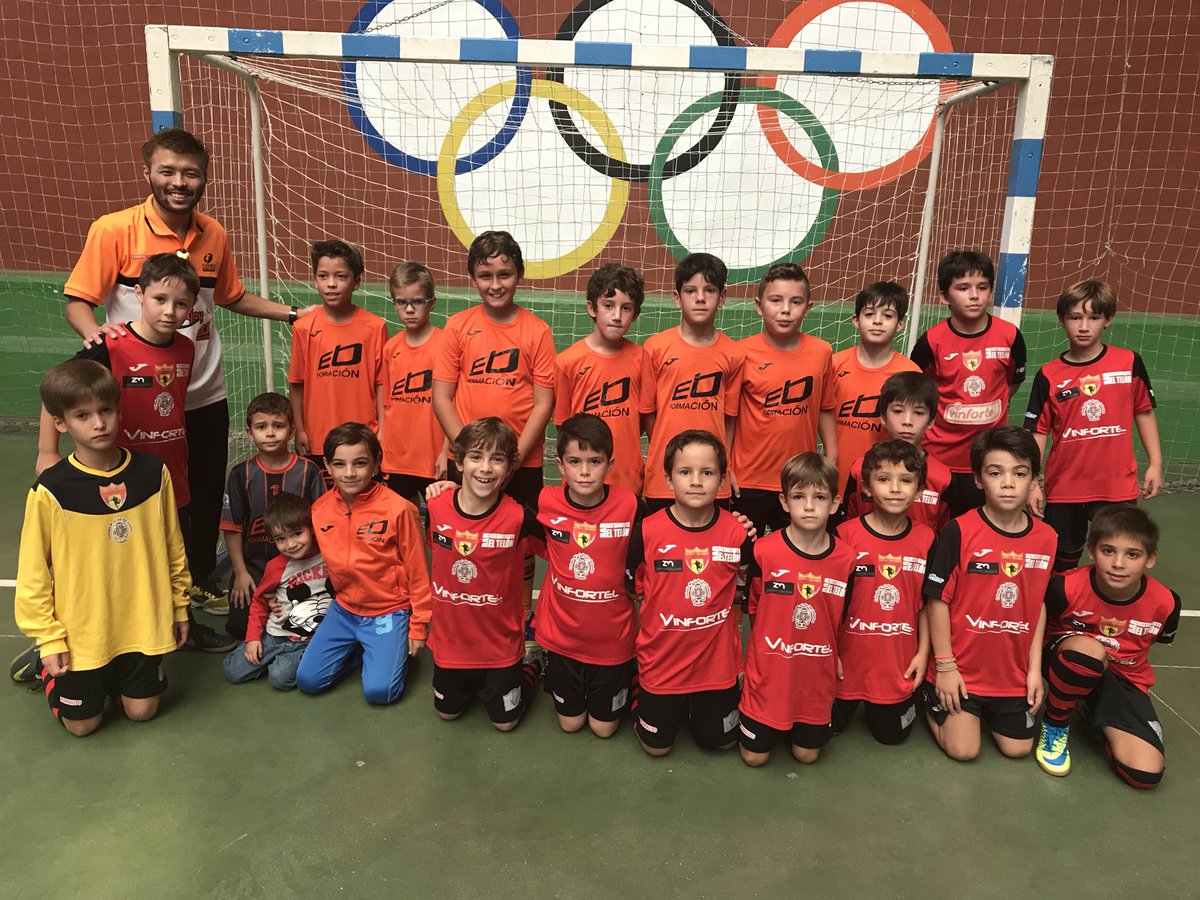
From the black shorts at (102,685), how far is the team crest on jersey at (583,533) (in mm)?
1416

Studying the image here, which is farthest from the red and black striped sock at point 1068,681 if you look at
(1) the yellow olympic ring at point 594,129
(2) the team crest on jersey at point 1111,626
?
(1) the yellow olympic ring at point 594,129

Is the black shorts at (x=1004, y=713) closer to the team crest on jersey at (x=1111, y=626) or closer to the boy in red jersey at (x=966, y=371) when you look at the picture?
the team crest on jersey at (x=1111, y=626)

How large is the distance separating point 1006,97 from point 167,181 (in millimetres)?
5971

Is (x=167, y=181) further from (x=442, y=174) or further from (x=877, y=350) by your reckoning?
(x=442, y=174)

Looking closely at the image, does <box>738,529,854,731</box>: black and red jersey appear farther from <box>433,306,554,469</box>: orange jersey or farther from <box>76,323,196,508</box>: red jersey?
<box>76,323,196,508</box>: red jersey

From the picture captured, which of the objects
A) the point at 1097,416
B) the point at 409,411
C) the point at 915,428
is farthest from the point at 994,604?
the point at 409,411

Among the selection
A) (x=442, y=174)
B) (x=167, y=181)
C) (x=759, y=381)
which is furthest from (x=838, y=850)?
(x=442, y=174)

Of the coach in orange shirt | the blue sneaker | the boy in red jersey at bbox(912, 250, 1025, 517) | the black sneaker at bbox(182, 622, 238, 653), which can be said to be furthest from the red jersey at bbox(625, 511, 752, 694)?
the coach in orange shirt

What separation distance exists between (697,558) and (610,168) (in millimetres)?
5132

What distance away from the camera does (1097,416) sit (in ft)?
10.2

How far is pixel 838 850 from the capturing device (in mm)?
2162

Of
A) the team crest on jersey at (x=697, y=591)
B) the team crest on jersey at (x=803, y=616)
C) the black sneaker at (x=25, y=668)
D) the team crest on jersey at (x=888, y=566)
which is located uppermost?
the team crest on jersey at (x=888, y=566)

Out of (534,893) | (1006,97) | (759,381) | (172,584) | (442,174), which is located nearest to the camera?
(534,893)

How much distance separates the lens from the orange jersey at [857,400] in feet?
9.87
